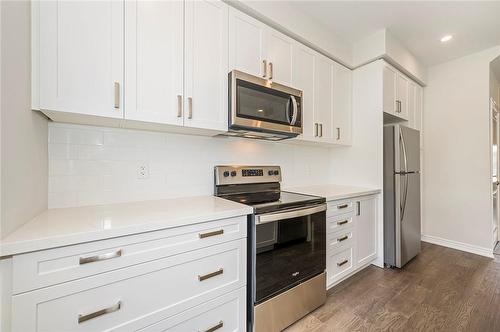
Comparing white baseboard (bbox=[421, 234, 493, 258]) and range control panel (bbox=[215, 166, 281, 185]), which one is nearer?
range control panel (bbox=[215, 166, 281, 185])

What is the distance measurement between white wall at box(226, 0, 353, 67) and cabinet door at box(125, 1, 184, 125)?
22.2 inches

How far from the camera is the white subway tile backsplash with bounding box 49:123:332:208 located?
1.32m

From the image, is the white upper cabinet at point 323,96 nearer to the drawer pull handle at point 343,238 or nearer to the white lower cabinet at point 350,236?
the white lower cabinet at point 350,236

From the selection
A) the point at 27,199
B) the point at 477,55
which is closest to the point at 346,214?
the point at 27,199

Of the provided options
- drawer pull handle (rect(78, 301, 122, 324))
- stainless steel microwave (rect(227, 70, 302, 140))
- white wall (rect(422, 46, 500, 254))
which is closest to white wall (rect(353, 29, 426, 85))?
white wall (rect(422, 46, 500, 254))

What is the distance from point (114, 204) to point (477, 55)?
4.58 m

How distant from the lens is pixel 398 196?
2426mm

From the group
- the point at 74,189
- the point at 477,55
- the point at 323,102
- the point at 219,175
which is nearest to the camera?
the point at 74,189

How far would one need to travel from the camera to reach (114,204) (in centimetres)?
145

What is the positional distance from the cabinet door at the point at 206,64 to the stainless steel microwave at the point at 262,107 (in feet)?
0.30

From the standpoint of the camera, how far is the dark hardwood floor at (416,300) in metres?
1.61

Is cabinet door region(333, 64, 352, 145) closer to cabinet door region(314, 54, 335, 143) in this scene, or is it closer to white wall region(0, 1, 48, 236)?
cabinet door region(314, 54, 335, 143)

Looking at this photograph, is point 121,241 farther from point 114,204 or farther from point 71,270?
point 114,204

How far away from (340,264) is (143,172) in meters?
1.94
